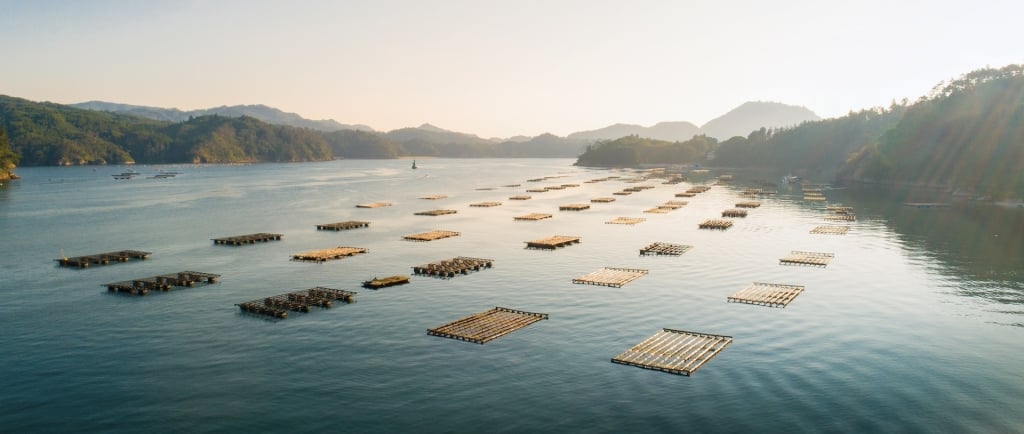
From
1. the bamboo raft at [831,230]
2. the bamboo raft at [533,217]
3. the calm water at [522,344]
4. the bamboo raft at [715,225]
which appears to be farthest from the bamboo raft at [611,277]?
the bamboo raft at [533,217]

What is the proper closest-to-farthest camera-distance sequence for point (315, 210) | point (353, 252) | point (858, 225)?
point (353, 252)
point (858, 225)
point (315, 210)

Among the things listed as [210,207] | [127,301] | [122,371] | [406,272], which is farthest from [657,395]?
[210,207]

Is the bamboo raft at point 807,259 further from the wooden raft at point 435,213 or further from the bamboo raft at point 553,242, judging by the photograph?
the wooden raft at point 435,213

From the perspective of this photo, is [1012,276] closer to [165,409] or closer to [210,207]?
[165,409]

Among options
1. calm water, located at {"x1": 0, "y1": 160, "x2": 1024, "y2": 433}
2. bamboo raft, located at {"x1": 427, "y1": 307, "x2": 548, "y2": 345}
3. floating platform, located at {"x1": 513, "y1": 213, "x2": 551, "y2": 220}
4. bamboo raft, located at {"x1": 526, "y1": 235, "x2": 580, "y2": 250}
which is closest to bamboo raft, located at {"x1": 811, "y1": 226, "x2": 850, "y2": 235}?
calm water, located at {"x1": 0, "y1": 160, "x2": 1024, "y2": 433}

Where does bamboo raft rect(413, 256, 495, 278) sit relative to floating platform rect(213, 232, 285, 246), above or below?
above

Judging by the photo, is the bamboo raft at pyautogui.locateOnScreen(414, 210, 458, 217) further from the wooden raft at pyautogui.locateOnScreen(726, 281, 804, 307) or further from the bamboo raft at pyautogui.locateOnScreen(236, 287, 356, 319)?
the wooden raft at pyautogui.locateOnScreen(726, 281, 804, 307)
